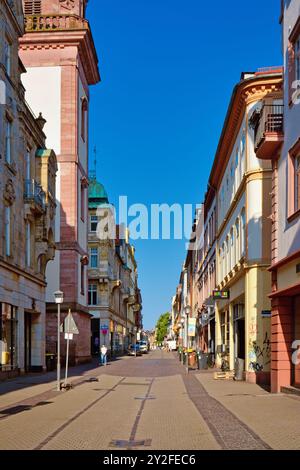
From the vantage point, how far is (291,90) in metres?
19.5

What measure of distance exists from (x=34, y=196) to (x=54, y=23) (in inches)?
772

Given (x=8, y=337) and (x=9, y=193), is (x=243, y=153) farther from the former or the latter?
(x=8, y=337)

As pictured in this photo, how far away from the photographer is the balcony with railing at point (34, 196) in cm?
3092

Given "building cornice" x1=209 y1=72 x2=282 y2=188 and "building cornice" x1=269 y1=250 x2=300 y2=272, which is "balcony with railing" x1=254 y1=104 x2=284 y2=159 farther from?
"building cornice" x1=209 y1=72 x2=282 y2=188

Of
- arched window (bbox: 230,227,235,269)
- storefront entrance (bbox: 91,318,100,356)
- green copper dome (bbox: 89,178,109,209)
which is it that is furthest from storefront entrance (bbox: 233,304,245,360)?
green copper dome (bbox: 89,178,109,209)

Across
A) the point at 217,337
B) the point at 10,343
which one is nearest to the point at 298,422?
the point at 10,343

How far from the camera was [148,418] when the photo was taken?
48.1ft

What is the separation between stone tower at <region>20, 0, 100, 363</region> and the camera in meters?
44.3

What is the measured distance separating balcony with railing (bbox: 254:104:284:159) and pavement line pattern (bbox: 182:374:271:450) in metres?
7.58

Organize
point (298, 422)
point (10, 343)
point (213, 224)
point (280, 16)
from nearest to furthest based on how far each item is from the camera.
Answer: point (298, 422), point (280, 16), point (10, 343), point (213, 224)

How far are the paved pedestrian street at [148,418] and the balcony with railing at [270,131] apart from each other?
287 inches
